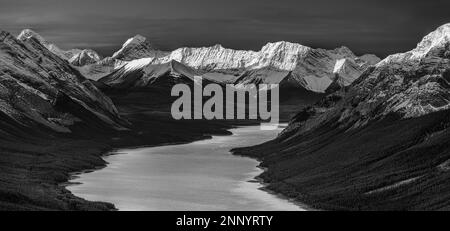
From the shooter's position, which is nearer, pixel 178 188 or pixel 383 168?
pixel 383 168

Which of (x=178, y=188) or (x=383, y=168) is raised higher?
(x=383, y=168)

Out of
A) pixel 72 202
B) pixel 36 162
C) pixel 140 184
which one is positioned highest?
pixel 36 162

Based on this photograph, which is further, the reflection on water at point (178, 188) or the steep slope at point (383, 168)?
the reflection on water at point (178, 188)

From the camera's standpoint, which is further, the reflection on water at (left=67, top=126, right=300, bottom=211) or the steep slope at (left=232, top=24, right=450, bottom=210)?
the reflection on water at (left=67, top=126, right=300, bottom=211)

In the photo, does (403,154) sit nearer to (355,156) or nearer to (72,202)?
(355,156)
